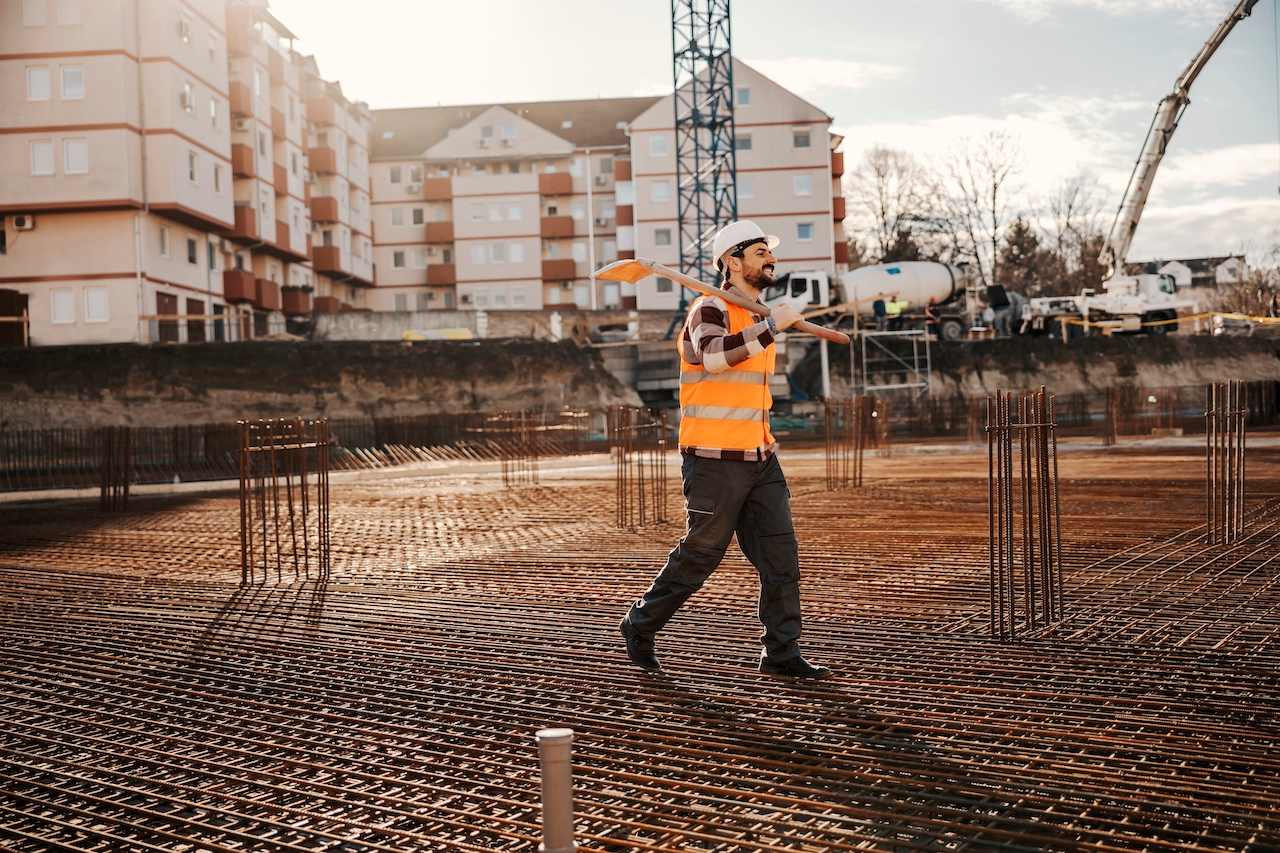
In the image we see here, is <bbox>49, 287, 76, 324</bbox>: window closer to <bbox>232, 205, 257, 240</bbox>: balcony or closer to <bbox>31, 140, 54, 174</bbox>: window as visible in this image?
<bbox>31, 140, 54, 174</bbox>: window

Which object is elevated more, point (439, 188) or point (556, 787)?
point (439, 188)

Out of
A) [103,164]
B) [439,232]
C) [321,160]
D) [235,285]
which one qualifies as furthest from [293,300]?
[103,164]

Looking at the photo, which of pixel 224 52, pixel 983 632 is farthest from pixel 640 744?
pixel 224 52

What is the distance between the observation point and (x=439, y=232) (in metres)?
59.3

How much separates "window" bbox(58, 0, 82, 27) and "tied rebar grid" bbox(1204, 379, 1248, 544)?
34.9 metres

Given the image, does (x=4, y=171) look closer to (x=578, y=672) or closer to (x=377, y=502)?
(x=377, y=502)

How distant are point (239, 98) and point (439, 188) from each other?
56.4 feet

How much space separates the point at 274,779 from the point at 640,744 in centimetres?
124

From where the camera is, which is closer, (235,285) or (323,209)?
(235,285)

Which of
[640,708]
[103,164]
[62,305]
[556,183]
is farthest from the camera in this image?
[556,183]

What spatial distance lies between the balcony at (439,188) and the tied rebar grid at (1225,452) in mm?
53048

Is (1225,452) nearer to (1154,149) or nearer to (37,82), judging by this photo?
(1154,149)

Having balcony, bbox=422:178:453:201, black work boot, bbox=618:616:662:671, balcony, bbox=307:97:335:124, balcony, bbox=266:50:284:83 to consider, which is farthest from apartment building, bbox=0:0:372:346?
black work boot, bbox=618:616:662:671

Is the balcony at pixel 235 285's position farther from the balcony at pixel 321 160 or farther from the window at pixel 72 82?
the balcony at pixel 321 160
